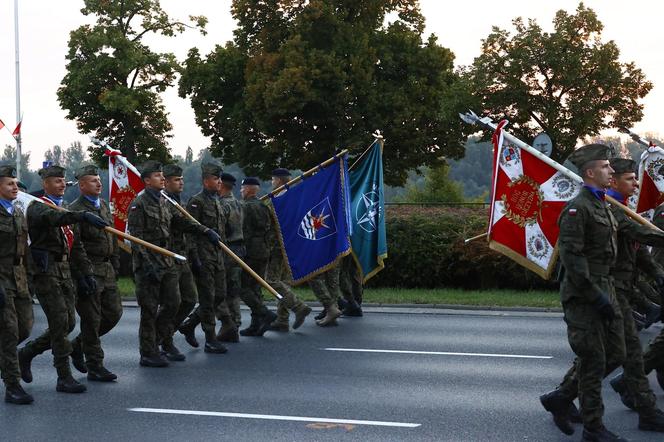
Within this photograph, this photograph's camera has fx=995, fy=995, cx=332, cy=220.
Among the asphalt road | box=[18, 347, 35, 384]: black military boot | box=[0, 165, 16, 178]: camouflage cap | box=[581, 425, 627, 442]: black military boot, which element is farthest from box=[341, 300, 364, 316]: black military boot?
box=[581, 425, 627, 442]: black military boot

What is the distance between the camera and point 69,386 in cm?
905

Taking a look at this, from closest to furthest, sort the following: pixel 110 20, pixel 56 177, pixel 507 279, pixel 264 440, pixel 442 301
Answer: pixel 264 440
pixel 56 177
pixel 442 301
pixel 507 279
pixel 110 20

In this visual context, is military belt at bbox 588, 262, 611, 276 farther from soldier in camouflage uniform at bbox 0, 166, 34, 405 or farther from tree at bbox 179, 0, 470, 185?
tree at bbox 179, 0, 470, 185

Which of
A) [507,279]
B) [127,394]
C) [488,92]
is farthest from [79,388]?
[488,92]

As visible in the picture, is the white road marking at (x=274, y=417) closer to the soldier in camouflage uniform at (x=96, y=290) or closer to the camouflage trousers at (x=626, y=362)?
the camouflage trousers at (x=626, y=362)

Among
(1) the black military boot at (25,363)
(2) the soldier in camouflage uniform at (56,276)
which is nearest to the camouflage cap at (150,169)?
(2) the soldier in camouflage uniform at (56,276)

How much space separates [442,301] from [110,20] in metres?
33.8

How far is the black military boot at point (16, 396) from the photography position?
28.0ft

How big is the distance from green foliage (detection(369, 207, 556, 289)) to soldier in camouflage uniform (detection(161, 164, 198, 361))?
776 cm

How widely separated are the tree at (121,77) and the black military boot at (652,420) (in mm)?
38096

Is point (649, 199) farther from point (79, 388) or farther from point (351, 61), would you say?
point (351, 61)

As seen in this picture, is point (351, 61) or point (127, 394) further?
point (351, 61)

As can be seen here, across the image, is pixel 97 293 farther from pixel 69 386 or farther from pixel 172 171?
pixel 172 171

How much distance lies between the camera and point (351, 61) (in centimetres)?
4347
